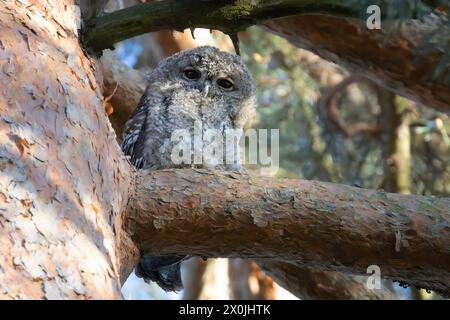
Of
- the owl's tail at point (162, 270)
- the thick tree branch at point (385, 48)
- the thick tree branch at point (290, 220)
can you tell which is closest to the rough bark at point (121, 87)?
the thick tree branch at point (385, 48)

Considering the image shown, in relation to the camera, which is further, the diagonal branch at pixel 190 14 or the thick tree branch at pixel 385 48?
the thick tree branch at pixel 385 48

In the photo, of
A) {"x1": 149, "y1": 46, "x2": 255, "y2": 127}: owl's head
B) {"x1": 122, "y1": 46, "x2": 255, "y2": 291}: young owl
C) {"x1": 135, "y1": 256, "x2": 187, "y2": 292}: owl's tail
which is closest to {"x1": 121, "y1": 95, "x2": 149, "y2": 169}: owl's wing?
{"x1": 122, "y1": 46, "x2": 255, "y2": 291}: young owl

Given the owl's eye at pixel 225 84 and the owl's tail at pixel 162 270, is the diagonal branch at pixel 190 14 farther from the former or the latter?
the owl's eye at pixel 225 84

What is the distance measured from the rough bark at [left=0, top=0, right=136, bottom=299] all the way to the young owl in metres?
1.06

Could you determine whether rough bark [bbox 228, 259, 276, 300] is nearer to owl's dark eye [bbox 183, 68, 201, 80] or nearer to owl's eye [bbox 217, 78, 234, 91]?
owl's eye [bbox 217, 78, 234, 91]

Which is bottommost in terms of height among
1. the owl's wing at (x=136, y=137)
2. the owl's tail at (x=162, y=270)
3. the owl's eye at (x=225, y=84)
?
the owl's tail at (x=162, y=270)

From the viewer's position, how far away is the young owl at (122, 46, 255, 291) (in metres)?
4.06

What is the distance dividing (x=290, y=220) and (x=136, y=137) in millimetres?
1612

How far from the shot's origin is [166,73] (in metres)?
4.66

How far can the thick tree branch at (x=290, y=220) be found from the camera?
2.86 m

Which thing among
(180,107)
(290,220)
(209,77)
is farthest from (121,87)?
(290,220)

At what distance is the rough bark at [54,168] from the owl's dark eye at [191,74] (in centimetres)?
162
